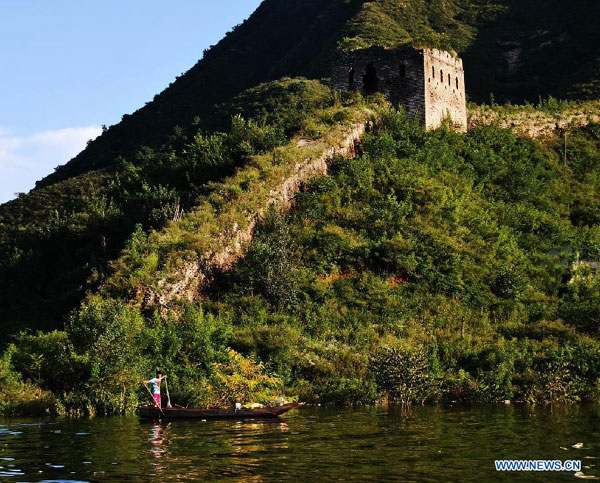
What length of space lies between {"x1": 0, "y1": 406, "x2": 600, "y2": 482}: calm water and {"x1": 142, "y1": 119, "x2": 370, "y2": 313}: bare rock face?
991 cm

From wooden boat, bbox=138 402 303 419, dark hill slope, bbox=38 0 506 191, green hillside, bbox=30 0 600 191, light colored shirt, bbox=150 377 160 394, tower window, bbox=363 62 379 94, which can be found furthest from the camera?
dark hill slope, bbox=38 0 506 191

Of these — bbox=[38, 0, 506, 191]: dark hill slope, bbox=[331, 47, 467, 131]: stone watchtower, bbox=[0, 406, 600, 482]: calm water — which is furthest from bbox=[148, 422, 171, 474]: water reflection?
bbox=[38, 0, 506, 191]: dark hill slope

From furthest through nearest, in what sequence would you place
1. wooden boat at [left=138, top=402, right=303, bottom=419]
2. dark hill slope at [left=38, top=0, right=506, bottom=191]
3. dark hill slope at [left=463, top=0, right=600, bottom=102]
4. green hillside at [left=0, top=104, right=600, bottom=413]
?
dark hill slope at [left=38, top=0, right=506, bottom=191], dark hill slope at [left=463, top=0, right=600, bottom=102], green hillside at [left=0, top=104, right=600, bottom=413], wooden boat at [left=138, top=402, right=303, bottom=419]

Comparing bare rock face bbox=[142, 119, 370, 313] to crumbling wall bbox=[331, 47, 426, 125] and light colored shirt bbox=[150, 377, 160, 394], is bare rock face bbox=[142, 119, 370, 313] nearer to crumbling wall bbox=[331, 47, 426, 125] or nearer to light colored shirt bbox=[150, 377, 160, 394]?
crumbling wall bbox=[331, 47, 426, 125]

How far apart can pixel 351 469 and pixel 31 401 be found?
54.7 feet

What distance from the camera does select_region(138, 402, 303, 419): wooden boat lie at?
23.0 meters

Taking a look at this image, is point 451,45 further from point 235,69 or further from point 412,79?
point 235,69

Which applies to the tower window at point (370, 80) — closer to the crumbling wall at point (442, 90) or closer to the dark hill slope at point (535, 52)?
the crumbling wall at point (442, 90)

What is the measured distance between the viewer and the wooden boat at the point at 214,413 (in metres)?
23.0

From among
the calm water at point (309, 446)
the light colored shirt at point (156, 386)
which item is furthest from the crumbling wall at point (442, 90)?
the light colored shirt at point (156, 386)

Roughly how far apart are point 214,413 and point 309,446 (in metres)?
6.85

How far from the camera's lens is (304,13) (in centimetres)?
14150

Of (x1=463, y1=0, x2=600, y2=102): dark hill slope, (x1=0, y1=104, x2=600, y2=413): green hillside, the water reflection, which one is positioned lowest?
the water reflection

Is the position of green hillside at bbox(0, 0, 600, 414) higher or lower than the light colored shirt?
higher
